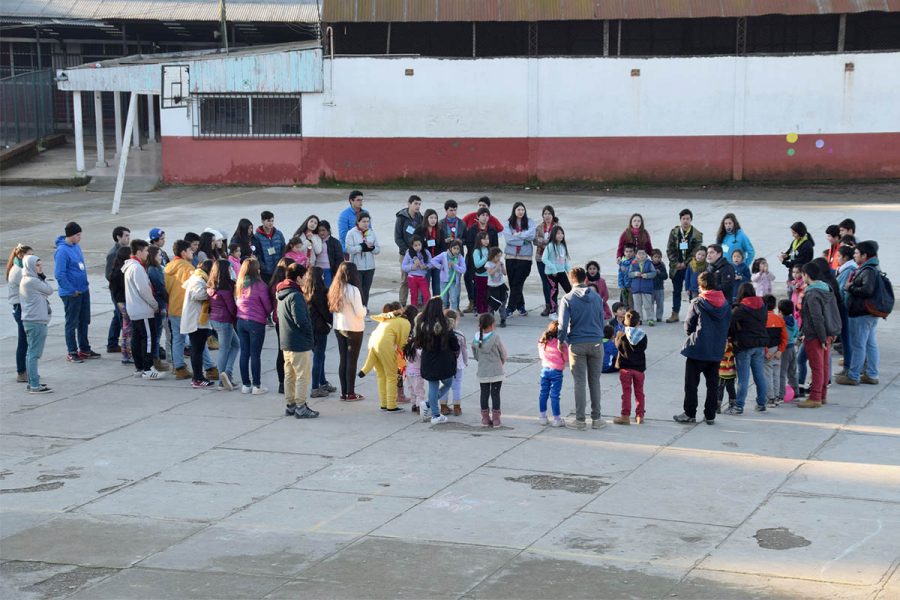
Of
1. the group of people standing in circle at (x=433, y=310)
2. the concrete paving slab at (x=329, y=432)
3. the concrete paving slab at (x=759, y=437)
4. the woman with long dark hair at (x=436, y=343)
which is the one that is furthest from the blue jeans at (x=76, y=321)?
the concrete paving slab at (x=759, y=437)

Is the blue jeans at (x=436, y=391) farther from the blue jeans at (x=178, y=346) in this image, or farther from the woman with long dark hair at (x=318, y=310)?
the blue jeans at (x=178, y=346)

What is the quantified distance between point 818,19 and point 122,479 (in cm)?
2598

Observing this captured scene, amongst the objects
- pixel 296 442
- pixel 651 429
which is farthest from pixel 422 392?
pixel 651 429

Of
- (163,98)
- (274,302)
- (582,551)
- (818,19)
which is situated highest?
(818,19)

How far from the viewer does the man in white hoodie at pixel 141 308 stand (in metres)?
14.0

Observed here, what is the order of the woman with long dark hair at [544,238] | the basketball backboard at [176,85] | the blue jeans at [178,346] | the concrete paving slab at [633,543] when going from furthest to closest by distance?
the basketball backboard at [176,85], the woman with long dark hair at [544,238], the blue jeans at [178,346], the concrete paving slab at [633,543]

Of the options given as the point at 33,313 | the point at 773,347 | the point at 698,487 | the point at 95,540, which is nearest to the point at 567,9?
the point at 773,347

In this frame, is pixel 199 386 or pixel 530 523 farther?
pixel 199 386

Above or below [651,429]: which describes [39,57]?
above

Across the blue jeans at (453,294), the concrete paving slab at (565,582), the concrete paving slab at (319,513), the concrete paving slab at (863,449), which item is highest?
the blue jeans at (453,294)

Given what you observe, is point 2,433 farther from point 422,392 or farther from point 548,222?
point 548,222

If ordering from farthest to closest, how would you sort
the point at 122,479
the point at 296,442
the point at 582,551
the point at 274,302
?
1. the point at 274,302
2. the point at 296,442
3. the point at 122,479
4. the point at 582,551

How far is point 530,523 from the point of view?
9.21 meters

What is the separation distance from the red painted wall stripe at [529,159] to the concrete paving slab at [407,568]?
2400 centimetres
